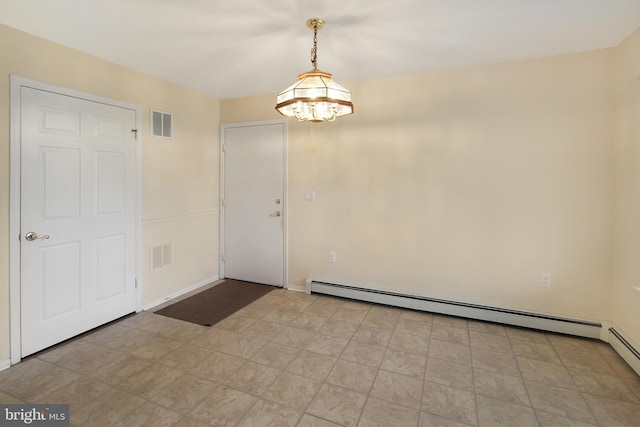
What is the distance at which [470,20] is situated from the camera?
6.91 ft

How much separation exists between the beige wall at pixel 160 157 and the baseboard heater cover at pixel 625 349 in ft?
13.6

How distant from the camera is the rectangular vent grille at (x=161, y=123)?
321 centimetres

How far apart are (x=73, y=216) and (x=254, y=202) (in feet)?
6.14

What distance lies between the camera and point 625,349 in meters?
2.27

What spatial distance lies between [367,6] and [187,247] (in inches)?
123

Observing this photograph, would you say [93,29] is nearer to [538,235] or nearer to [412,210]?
[412,210]

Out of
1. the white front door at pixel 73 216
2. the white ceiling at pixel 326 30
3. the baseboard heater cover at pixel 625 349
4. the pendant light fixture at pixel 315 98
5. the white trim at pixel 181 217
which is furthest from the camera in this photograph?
the white trim at pixel 181 217

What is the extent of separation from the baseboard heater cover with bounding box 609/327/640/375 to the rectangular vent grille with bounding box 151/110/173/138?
4514 mm

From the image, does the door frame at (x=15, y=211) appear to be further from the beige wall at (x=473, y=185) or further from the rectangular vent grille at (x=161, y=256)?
the beige wall at (x=473, y=185)

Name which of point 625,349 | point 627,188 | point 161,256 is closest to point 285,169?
point 161,256

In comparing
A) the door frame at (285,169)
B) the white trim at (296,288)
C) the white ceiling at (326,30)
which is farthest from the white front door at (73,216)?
the white trim at (296,288)

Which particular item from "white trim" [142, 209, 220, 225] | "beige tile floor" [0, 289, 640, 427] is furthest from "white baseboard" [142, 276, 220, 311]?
"white trim" [142, 209, 220, 225]

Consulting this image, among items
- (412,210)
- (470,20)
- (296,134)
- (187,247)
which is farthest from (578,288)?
(187,247)

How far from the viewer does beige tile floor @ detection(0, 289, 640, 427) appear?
1749 millimetres
